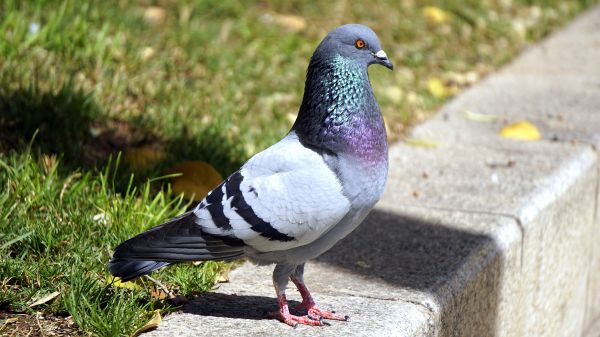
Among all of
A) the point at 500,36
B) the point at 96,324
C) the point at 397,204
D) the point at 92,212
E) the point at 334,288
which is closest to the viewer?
the point at 96,324

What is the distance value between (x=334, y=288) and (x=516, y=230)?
928mm

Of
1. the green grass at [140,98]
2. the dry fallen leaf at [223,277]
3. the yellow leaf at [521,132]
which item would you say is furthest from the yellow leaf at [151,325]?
the yellow leaf at [521,132]

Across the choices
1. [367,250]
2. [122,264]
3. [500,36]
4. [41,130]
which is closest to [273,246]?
[122,264]

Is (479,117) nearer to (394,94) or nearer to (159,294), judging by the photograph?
(394,94)

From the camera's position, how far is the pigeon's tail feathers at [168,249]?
2.81 meters

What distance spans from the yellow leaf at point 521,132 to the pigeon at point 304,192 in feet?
7.50

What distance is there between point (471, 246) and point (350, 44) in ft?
3.63

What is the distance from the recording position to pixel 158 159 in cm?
418

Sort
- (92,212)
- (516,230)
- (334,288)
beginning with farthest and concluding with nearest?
(516,230) → (92,212) → (334,288)

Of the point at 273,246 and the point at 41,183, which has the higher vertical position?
the point at 273,246

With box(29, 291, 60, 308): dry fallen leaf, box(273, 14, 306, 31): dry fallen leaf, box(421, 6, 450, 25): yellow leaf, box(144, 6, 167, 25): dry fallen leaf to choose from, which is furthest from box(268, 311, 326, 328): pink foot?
box(421, 6, 450, 25): yellow leaf

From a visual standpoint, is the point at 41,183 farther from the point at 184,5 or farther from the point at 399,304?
the point at 184,5

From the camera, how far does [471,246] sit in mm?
3613

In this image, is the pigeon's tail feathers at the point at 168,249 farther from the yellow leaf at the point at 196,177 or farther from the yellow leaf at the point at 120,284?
the yellow leaf at the point at 196,177
